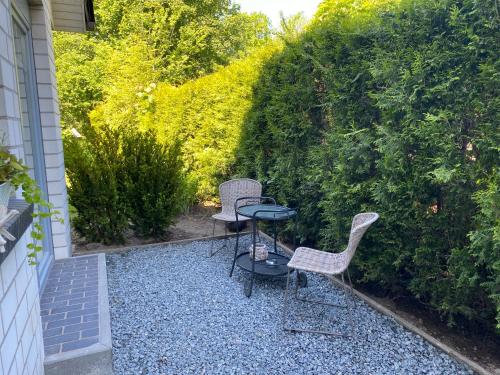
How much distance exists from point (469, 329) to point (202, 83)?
205 inches

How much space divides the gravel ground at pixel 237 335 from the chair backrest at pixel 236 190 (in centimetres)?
109

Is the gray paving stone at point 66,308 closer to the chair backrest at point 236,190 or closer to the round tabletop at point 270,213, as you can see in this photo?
the round tabletop at point 270,213

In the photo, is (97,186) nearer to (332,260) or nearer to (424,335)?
Result: (332,260)

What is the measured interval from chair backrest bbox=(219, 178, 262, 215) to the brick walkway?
1645 millimetres

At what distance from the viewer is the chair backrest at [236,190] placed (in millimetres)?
4449

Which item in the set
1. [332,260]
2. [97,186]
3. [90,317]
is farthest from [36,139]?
[332,260]

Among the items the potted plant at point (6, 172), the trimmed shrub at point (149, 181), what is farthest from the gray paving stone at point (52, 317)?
the trimmed shrub at point (149, 181)

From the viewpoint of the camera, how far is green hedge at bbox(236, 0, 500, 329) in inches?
85.9

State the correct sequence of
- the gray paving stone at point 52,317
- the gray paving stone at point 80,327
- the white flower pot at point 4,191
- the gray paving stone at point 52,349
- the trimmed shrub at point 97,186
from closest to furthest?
the white flower pot at point 4,191 < the gray paving stone at point 52,349 < the gray paving stone at point 80,327 < the gray paving stone at point 52,317 < the trimmed shrub at point 97,186

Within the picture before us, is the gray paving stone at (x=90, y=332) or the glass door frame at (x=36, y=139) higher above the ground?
the glass door frame at (x=36, y=139)

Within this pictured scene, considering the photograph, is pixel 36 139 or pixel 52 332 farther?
pixel 36 139

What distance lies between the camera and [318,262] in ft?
9.05

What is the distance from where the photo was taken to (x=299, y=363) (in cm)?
224

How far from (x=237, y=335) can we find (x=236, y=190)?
217 centimetres
